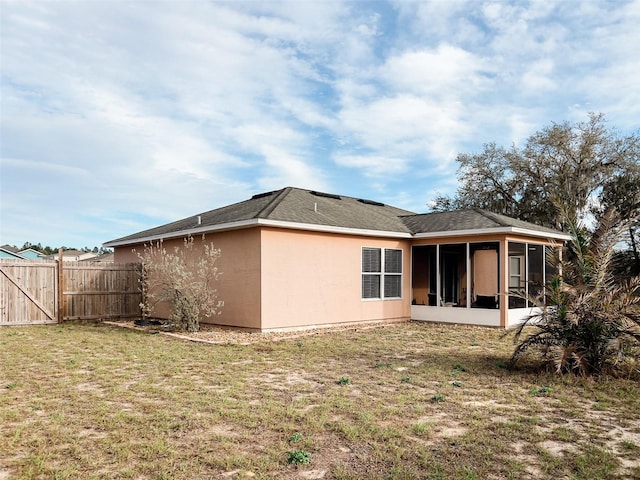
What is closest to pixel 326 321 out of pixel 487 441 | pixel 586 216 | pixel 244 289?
pixel 244 289

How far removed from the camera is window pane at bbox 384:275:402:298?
47.2 ft

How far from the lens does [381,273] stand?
1423cm

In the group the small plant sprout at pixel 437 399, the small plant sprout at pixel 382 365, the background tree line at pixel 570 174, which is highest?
the background tree line at pixel 570 174

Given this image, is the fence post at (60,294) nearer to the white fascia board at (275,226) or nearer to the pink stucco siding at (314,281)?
the white fascia board at (275,226)

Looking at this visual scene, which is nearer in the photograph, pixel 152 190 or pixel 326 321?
pixel 326 321

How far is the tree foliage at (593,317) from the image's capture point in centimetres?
702

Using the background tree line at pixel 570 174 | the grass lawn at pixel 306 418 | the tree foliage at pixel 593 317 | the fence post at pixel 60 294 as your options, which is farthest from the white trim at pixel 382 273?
the background tree line at pixel 570 174

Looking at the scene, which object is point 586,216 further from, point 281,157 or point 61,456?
point 61,456

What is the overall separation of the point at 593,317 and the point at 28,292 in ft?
47.3

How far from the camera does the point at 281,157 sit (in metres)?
20.4

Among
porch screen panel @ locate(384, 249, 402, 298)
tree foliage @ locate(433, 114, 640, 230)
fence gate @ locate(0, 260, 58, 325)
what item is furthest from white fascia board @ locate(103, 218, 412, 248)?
tree foliage @ locate(433, 114, 640, 230)

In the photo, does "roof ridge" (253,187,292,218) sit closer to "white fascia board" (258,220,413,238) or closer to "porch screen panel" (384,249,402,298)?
"white fascia board" (258,220,413,238)

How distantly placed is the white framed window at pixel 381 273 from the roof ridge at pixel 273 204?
9.46 ft

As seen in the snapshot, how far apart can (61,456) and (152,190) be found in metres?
17.8
